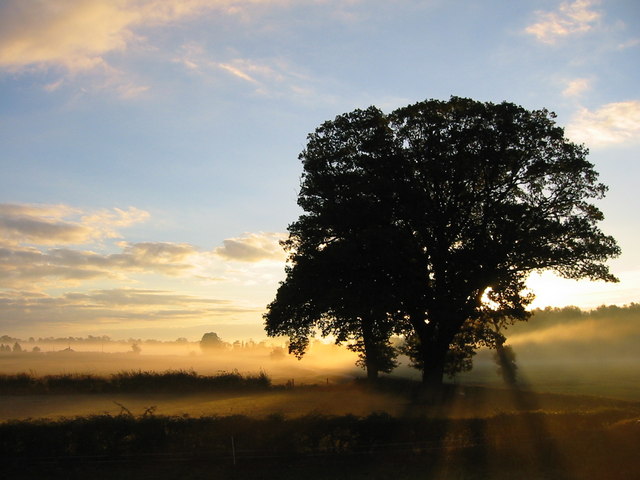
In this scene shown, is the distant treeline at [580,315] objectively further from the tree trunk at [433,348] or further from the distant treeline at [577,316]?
the tree trunk at [433,348]

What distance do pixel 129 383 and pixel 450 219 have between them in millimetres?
30741

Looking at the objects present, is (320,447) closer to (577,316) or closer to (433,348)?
(433,348)

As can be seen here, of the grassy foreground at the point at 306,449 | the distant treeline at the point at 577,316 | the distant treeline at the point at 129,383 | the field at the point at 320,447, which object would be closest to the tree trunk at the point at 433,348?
the field at the point at 320,447

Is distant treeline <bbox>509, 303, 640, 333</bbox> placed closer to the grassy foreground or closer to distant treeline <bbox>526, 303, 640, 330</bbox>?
distant treeline <bbox>526, 303, 640, 330</bbox>

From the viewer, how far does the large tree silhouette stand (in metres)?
27.8

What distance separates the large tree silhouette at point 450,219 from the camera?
1096 inches

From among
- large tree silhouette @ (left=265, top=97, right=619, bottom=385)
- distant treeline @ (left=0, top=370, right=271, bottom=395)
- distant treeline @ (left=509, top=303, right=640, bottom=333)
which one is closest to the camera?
large tree silhouette @ (left=265, top=97, right=619, bottom=385)

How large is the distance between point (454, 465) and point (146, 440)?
968 centimetres

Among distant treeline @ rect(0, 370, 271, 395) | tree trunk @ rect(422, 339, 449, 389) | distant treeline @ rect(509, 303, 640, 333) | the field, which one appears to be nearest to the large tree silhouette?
tree trunk @ rect(422, 339, 449, 389)

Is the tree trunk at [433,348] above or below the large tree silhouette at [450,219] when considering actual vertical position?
below

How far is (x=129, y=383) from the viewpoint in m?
43.7

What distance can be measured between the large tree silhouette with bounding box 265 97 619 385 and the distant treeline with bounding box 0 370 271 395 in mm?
17808

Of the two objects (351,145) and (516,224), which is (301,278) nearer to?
(351,145)

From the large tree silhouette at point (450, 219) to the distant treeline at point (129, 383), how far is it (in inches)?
701
